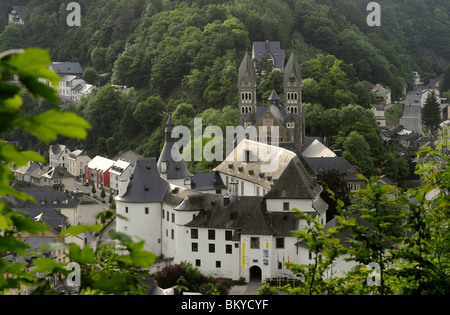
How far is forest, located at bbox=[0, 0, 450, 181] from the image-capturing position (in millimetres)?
71312

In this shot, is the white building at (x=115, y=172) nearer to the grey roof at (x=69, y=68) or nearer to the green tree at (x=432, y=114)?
the grey roof at (x=69, y=68)

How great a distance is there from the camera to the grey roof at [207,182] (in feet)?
164

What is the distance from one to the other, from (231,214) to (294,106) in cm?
2612

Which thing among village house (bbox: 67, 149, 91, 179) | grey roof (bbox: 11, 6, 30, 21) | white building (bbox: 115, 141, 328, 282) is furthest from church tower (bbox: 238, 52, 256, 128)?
grey roof (bbox: 11, 6, 30, 21)

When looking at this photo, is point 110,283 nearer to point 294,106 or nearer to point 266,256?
point 266,256

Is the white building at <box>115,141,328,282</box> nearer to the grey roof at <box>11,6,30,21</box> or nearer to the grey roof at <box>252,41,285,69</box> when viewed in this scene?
the grey roof at <box>252,41,285,69</box>

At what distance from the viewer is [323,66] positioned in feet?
279

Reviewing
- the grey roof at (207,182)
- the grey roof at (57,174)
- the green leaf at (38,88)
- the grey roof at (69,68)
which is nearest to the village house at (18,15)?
the grey roof at (69,68)

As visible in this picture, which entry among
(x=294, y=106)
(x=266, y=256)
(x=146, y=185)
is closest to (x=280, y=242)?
(x=266, y=256)

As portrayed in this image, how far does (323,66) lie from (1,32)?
70532 millimetres

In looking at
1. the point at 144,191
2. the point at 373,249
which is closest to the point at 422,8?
the point at 144,191

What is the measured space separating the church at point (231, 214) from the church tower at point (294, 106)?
1319 centimetres
